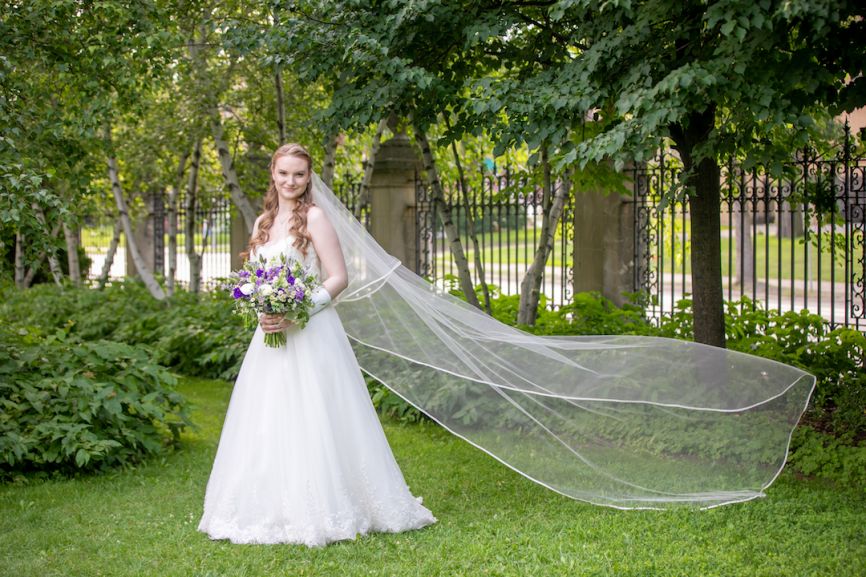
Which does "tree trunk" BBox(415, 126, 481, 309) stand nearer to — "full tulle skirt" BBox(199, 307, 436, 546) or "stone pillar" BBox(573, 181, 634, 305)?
"stone pillar" BBox(573, 181, 634, 305)

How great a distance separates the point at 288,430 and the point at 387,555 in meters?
0.89

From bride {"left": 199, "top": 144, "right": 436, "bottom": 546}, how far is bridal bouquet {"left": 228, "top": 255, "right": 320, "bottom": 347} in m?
0.09

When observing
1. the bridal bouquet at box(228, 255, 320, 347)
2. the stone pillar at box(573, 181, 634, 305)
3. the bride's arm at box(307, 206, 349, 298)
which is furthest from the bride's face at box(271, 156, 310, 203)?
the stone pillar at box(573, 181, 634, 305)

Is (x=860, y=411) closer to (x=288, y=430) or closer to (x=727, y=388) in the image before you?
(x=727, y=388)

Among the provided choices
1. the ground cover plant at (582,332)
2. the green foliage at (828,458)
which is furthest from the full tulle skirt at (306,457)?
the ground cover plant at (582,332)

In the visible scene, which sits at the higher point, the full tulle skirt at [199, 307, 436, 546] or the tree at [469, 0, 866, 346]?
the tree at [469, 0, 866, 346]

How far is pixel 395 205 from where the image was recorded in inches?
529

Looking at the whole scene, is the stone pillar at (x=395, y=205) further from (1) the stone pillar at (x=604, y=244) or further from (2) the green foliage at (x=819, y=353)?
(2) the green foliage at (x=819, y=353)

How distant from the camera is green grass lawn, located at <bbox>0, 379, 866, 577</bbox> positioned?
4613 mm

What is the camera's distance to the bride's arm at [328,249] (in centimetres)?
532

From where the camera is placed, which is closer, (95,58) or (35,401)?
(35,401)

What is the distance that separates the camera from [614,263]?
11008 mm

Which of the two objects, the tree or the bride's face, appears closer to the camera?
the tree

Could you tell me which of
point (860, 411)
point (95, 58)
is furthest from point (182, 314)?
point (860, 411)
